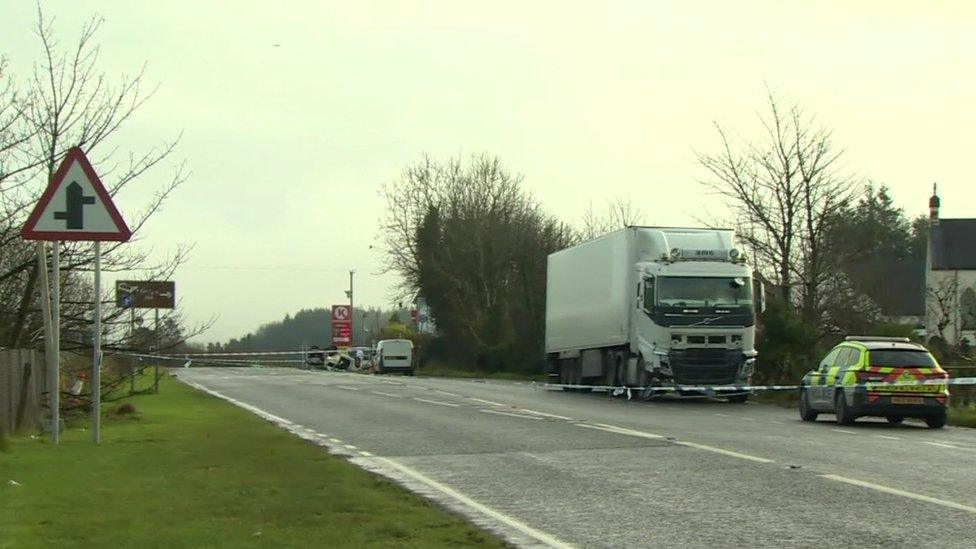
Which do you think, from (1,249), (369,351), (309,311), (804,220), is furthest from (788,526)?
(309,311)

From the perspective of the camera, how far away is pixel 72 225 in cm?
1285

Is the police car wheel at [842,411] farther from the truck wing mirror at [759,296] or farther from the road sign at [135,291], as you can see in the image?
the road sign at [135,291]

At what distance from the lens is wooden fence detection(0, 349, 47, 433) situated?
15615 mm

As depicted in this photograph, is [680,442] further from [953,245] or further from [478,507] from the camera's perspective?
[953,245]

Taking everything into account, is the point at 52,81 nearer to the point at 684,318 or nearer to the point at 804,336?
the point at 684,318

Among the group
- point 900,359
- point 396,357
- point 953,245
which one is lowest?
point 396,357

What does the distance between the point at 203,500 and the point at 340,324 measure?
79.1 m

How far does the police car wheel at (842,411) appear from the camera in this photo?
21906 mm

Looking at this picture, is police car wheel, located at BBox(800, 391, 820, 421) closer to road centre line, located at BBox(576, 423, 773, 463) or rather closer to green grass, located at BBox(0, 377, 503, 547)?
road centre line, located at BBox(576, 423, 773, 463)

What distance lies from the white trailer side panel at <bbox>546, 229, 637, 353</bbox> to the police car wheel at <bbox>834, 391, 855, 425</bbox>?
9.68 meters

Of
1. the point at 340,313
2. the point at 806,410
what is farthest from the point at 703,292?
the point at 340,313

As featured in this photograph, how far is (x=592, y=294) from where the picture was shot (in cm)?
3528

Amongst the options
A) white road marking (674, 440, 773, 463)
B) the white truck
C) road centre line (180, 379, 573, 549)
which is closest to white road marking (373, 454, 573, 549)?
road centre line (180, 379, 573, 549)

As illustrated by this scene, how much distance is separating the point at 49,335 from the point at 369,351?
70.0 metres
